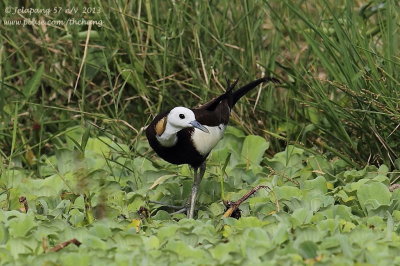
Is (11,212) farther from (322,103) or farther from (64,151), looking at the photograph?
(322,103)

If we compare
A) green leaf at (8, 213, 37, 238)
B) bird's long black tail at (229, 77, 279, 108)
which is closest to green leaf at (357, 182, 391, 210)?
bird's long black tail at (229, 77, 279, 108)

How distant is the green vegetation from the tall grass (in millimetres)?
13

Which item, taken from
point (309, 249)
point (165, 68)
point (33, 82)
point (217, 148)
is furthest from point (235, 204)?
point (33, 82)

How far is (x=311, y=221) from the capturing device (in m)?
4.50

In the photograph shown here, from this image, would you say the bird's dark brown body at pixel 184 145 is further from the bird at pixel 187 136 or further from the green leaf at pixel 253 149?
the green leaf at pixel 253 149

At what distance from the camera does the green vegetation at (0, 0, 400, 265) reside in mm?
4098

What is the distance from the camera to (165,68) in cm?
605

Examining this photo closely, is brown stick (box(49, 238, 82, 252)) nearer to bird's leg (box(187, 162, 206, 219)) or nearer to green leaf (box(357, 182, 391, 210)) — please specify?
bird's leg (box(187, 162, 206, 219))

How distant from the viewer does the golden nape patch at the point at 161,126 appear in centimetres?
496

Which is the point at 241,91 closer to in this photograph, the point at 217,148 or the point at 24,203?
the point at 217,148

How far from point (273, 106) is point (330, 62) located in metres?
0.68

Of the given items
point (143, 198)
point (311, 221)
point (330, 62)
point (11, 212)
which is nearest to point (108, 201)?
point (143, 198)

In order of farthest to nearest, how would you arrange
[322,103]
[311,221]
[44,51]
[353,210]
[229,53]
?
[44,51] < [229,53] < [322,103] < [353,210] < [311,221]

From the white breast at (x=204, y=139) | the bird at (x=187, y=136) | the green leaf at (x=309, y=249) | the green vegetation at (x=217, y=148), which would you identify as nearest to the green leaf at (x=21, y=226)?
the green vegetation at (x=217, y=148)
